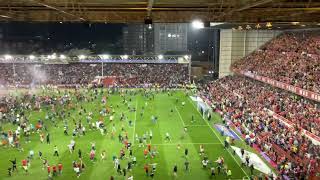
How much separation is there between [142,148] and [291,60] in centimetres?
2501

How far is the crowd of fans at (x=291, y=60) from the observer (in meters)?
36.9

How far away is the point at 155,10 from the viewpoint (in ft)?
62.5

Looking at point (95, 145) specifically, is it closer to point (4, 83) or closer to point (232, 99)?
point (232, 99)

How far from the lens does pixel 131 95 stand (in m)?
56.8

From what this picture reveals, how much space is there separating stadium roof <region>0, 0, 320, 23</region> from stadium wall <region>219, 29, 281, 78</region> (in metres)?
36.2

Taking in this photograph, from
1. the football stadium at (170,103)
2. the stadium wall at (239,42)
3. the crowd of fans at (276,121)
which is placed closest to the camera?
the football stadium at (170,103)

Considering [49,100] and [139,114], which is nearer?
[139,114]

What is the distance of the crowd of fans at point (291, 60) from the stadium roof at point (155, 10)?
42.6ft

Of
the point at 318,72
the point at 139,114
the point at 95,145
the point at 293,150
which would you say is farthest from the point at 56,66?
the point at 293,150

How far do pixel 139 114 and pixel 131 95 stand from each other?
14466 mm

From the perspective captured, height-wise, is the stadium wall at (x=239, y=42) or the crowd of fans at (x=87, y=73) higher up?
the stadium wall at (x=239, y=42)

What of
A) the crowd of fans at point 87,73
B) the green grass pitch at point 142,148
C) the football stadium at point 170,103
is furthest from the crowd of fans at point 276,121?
the crowd of fans at point 87,73

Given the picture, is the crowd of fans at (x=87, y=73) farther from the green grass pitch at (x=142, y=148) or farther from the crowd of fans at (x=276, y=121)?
the green grass pitch at (x=142, y=148)

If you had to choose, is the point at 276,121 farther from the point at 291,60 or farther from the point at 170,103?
the point at 170,103
